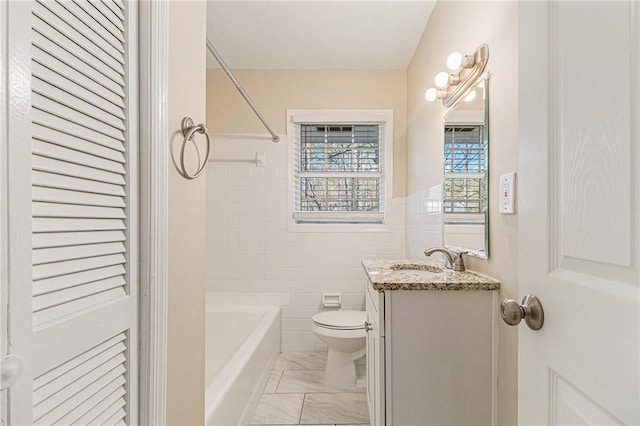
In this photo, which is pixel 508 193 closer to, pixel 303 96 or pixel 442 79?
pixel 442 79

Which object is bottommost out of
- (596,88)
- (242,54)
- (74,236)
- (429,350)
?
(429,350)

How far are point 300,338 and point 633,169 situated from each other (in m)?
3.00

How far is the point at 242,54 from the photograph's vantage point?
306cm

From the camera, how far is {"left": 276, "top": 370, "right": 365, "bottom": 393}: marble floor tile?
2.50 m

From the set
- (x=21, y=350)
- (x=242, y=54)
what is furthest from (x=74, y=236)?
(x=242, y=54)

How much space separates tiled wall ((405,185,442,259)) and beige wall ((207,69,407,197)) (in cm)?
35

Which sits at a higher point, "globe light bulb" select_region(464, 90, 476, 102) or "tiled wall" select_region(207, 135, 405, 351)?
"globe light bulb" select_region(464, 90, 476, 102)

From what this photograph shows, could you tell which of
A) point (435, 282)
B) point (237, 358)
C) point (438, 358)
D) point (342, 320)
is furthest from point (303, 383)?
point (435, 282)

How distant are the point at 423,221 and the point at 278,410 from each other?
1.52 meters

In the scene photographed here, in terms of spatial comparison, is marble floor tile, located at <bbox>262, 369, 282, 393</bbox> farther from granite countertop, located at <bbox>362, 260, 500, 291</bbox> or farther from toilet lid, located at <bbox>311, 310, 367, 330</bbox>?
granite countertop, located at <bbox>362, 260, 500, 291</bbox>

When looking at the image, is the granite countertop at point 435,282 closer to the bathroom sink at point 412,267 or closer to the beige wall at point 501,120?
the beige wall at point 501,120

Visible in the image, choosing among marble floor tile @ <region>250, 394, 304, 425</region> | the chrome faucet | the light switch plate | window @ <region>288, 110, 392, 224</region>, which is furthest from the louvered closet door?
window @ <region>288, 110, 392, 224</region>

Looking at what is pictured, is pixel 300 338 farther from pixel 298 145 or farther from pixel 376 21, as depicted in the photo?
pixel 376 21

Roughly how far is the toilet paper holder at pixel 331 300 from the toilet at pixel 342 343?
1.67ft
